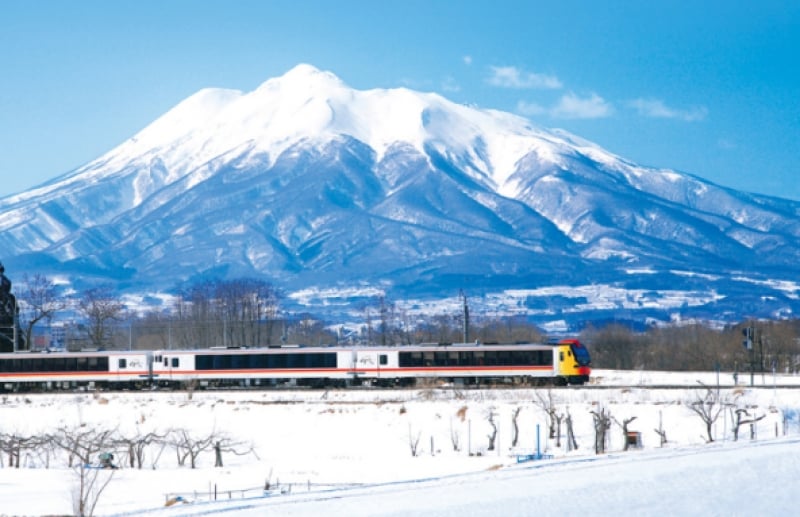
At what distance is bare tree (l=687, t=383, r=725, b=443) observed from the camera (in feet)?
154

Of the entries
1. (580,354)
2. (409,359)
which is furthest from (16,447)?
(580,354)

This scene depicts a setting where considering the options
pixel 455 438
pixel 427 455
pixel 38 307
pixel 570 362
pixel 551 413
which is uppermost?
pixel 38 307

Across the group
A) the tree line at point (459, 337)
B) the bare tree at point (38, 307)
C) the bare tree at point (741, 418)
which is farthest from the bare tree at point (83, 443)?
the bare tree at point (38, 307)

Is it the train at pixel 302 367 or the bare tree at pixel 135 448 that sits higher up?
the train at pixel 302 367

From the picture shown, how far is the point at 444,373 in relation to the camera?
221ft

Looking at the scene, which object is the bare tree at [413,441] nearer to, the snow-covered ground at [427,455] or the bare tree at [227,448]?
the snow-covered ground at [427,455]

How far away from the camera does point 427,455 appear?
47.0m

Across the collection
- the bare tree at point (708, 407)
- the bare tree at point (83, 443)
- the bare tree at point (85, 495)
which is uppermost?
the bare tree at point (708, 407)

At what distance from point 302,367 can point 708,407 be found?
2570 centimetres

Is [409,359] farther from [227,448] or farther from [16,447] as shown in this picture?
[16,447]

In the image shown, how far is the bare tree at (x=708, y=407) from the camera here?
46.8m

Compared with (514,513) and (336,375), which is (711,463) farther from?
(336,375)

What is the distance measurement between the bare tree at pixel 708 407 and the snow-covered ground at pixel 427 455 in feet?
1.87

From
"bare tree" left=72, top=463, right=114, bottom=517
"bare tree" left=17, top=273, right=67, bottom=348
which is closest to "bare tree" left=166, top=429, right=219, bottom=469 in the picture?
"bare tree" left=72, top=463, right=114, bottom=517
